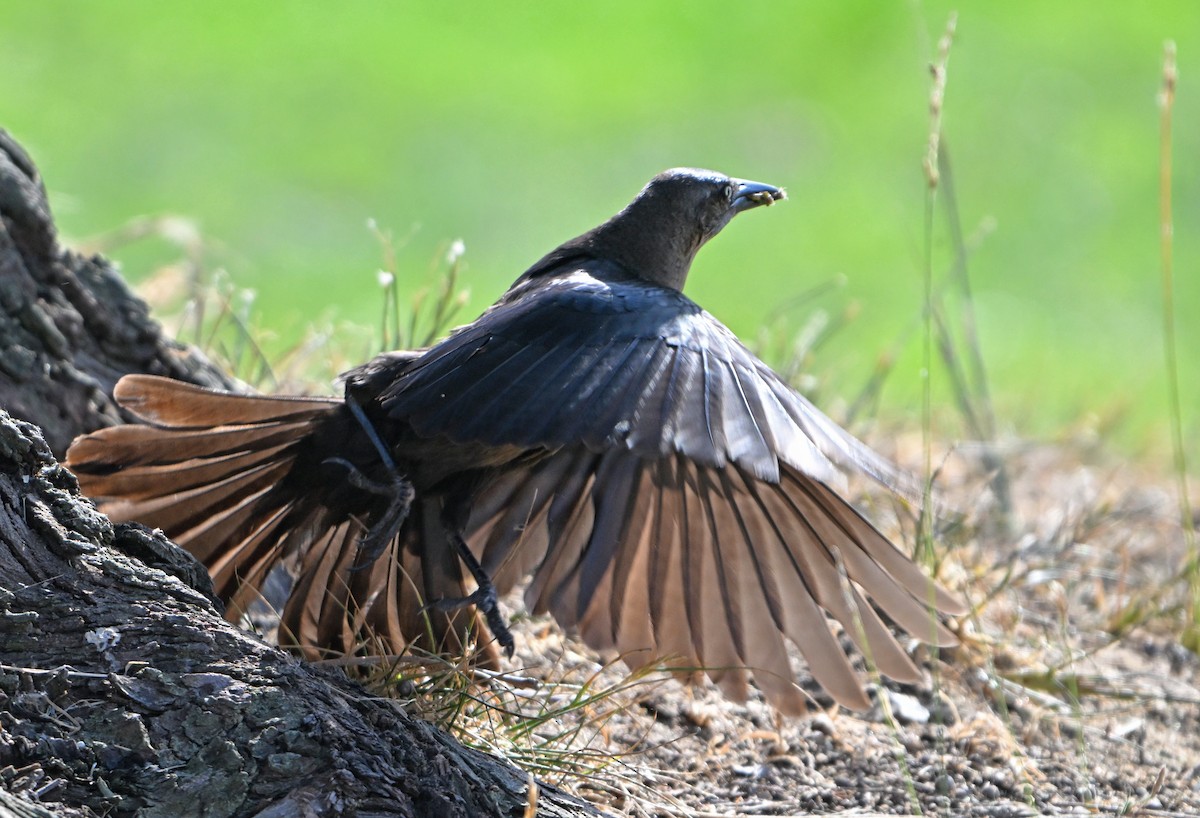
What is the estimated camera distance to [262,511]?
333 centimetres

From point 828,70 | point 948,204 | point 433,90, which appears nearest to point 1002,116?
point 828,70

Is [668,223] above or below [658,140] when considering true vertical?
below

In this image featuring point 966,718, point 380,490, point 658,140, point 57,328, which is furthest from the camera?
point 658,140

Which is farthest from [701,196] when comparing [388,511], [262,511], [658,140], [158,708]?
[658,140]

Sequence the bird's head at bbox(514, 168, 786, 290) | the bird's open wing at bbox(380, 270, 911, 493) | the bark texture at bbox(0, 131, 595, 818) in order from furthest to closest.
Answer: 1. the bird's head at bbox(514, 168, 786, 290)
2. the bird's open wing at bbox(380, 270, 911, 493)
3. the bark texture at bbox(0, 131, 595, 818)

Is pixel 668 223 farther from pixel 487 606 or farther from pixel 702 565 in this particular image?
pixel 487 606

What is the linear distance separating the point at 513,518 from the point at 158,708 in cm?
128

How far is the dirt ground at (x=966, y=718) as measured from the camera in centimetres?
306

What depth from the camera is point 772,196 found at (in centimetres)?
398

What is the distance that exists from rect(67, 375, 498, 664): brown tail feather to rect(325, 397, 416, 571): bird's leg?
64 mm

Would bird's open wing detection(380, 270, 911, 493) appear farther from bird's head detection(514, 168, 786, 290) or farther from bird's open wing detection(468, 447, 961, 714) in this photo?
bird's head detection(514, 168, 786, 290)

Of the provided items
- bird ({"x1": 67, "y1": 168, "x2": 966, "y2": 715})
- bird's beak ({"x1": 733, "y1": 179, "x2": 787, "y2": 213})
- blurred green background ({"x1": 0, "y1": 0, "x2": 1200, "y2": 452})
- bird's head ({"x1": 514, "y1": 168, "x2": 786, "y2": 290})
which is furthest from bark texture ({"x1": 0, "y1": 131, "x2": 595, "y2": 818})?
blurred green background ({"x1": 0, "y1": 0, "x2": 1200, "y2": 452})

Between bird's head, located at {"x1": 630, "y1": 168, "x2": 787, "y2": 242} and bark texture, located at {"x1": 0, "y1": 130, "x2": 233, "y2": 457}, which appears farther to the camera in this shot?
bird's head, located at {"x1": 630, "y1": 168, "x2": 787, "y2": 242}

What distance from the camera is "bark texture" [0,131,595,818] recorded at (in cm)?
223
